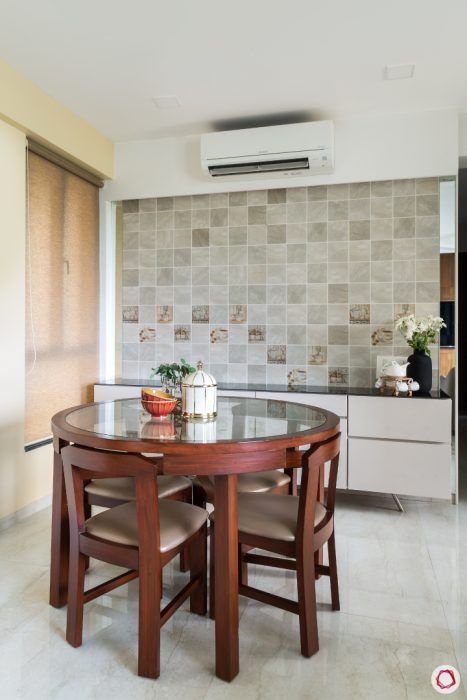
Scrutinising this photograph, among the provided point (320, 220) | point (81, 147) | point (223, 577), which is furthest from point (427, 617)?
point (81, 147)

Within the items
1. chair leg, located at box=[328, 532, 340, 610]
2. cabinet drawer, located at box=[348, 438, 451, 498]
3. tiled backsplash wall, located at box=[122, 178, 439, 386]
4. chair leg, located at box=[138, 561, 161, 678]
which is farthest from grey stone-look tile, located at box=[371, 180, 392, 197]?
chair leg, located at box=[138, 561, 161, 678]

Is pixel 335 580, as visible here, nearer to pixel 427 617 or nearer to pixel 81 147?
pixel 427 617

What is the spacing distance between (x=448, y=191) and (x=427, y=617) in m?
2.77

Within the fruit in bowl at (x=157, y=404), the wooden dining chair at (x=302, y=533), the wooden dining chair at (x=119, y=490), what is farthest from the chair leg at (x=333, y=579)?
the fruit in bowl at (x=157, y=404)

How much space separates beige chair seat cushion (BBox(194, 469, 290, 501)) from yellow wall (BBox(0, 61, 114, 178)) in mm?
A: 2398

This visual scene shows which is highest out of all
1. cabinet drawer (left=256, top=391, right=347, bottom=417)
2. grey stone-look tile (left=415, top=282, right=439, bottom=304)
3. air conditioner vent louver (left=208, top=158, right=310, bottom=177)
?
air conditioner vent louver (left=208, top=158, right=310, bottom=177)

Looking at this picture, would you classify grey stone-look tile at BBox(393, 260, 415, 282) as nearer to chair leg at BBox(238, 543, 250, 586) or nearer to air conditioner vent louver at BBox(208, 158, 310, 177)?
air conditioner vent louver at BBox(208, 158, 310, 177)

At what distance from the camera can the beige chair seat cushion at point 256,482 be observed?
2.36 metres

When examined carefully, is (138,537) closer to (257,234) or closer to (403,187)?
(257,234)

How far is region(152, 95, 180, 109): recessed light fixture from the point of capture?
10.9ft

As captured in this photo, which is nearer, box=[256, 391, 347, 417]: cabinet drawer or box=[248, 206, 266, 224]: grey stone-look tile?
box=[256, 391, 347, 417]: cabinet drawer

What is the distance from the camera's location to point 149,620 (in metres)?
1.72

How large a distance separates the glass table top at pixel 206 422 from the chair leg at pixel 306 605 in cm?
48

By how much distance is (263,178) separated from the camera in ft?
12.4
